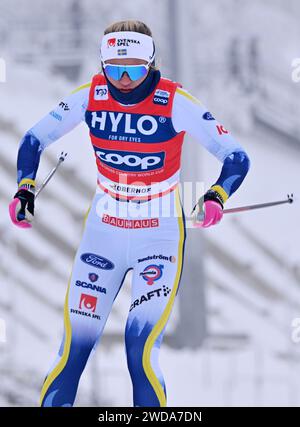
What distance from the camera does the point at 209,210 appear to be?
157 inches

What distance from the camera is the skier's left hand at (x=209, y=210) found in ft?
13.1

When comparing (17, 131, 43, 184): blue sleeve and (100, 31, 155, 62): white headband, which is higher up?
(100, 31, 155, 62): white headband

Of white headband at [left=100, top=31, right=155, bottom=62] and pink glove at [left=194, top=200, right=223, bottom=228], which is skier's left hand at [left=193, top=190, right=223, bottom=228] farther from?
white headband at [left=100, top=31, right=155, bottom=62]

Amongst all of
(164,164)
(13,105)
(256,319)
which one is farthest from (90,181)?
(164,164)

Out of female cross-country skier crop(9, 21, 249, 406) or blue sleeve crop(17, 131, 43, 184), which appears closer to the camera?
female cross-country skier crop(9, 21, 249, 406)

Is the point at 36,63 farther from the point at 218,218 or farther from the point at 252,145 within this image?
the point at 218,218

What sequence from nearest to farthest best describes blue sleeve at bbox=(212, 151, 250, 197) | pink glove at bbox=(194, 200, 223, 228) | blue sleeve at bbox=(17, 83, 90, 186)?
pink glove at bbox=(194, 200, 223, 228) < blue sleeve at bbox=(212, 151, 250, 197) < blue sleeve at bbox=(17, 83, 90, 186)

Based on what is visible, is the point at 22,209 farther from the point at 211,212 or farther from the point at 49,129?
the point at 211,212

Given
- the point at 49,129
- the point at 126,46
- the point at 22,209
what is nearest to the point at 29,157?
the point at 49,129

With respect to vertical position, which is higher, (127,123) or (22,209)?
(127,123)

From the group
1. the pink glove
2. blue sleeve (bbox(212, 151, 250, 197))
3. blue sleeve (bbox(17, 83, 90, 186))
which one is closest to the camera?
the pink glove

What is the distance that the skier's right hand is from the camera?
415 cm

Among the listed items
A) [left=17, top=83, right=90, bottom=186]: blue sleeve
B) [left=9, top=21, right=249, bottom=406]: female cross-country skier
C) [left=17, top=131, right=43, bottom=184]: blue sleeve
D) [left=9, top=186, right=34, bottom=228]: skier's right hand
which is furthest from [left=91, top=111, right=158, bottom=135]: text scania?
[left=9, top=186, right=34, bottom=228]: skier's right hand

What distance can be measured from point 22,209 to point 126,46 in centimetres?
85
